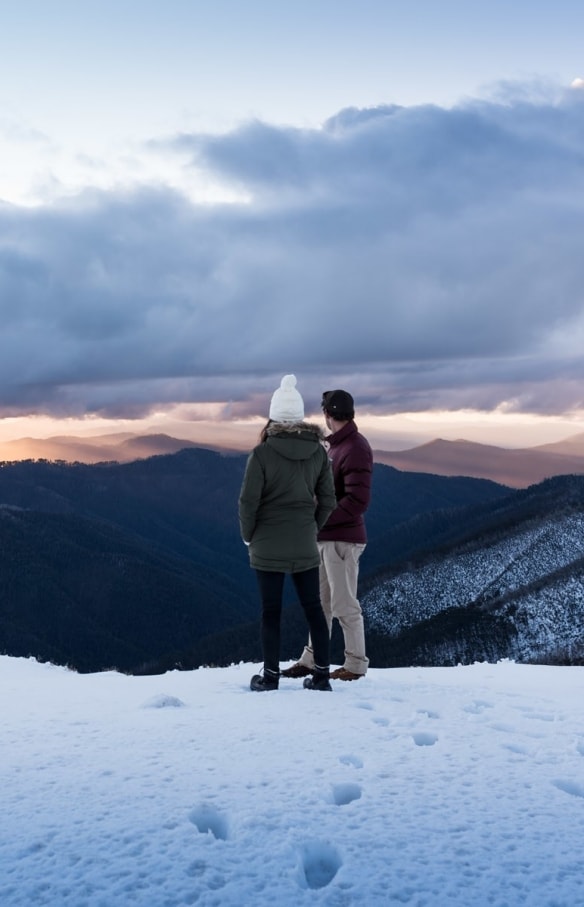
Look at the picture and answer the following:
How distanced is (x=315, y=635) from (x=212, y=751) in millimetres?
2843

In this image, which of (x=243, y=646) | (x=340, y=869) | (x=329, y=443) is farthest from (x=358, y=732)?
(x=243, y=646)

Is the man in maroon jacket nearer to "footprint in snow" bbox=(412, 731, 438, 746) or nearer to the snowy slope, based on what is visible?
"footprint in snow" bbox=(412, 731, 438, 746)

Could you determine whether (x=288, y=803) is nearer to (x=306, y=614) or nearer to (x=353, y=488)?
(x=306, y=614)

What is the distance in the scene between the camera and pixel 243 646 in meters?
190

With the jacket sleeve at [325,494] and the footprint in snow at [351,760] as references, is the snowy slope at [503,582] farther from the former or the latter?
the footprint in snow at [351,760]

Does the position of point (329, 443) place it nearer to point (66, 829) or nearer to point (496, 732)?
point (496, 732)

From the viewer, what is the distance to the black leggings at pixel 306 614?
829cm

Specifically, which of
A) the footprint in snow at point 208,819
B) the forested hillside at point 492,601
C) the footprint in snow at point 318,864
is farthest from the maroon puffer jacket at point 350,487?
the forested hillside at point 492,601

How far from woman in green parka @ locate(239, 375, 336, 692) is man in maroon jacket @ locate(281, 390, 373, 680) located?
71 centimetres

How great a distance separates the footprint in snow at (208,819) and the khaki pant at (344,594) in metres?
4.49

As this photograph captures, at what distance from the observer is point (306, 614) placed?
8.39m

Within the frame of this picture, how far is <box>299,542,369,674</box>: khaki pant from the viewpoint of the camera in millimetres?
9117

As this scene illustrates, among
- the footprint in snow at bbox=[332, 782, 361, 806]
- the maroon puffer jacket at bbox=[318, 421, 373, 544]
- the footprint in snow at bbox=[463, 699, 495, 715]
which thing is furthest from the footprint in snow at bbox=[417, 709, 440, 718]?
the footprint in snow at bbox=[332, 782, 361, 806]

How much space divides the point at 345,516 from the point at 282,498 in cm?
124
